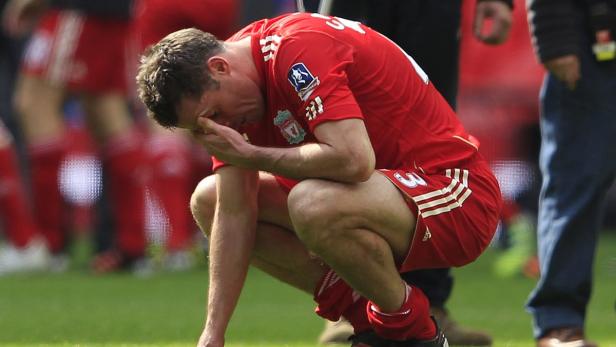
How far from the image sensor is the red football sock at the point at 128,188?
27.4ft

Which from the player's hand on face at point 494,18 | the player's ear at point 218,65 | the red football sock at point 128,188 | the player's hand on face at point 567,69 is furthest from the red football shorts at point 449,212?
the red football sock at point 128,188

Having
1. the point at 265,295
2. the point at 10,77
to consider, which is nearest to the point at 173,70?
the point at 265,295

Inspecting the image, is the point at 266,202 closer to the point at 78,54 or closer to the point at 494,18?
the point at 494,18

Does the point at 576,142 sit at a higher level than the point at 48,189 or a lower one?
higher

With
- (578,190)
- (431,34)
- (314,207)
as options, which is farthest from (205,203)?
(578,190)

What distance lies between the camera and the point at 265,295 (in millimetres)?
7086

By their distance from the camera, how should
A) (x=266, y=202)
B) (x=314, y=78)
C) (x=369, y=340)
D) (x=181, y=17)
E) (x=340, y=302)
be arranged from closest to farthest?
(x=314, y=78)
(x=369, y=340)
(x=340, y=302)
(x=266, y=202)
(x=181, y=17)

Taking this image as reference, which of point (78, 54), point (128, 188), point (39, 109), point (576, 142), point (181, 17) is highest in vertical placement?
point (576, 142)

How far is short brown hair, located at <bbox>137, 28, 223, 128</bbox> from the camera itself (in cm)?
388

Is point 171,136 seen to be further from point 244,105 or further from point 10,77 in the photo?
point 244,105

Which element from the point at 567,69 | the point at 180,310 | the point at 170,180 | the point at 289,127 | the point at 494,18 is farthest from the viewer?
A: the point at 170,180

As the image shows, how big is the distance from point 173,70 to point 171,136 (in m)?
4.72

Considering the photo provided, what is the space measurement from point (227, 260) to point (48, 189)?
4504 mm

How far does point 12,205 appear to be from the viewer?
8570mm
